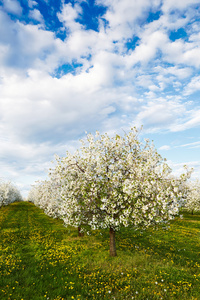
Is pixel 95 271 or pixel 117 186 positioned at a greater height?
pixel 117 186

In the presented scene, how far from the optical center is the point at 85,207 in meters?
14.8

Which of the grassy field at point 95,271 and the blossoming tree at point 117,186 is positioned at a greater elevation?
the blossoming tree at point 117,186

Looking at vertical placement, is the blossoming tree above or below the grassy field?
above

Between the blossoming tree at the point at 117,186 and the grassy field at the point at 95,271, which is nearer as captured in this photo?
the grassy field at the point at 95,271

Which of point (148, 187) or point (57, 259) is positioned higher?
point (148, 187)

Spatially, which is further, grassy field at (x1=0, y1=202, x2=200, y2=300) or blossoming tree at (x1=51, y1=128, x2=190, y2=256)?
blossoming tree at (x1=51, y1=128, x2=190, y2=256)

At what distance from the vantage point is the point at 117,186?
13.9 metres

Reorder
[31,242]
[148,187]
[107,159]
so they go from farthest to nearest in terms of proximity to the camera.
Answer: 1. [31,242]
2. [107,159]
3. [148,187]

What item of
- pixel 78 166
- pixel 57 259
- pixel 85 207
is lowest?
pixel 57 259

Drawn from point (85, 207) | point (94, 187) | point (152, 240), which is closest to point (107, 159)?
point (94, 187)

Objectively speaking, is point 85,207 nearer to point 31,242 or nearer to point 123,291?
point 123,291

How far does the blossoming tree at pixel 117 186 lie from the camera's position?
40.2 feet

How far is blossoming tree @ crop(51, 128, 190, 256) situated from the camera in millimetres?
12250

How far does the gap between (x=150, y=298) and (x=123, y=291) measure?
55.8 inches
